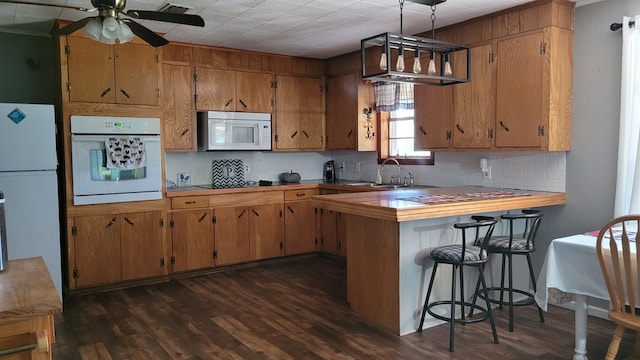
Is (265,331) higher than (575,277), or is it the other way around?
(575,277)

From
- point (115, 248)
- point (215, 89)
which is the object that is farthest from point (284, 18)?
point (115, 248)

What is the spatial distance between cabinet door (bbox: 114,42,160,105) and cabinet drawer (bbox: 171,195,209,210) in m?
0.99

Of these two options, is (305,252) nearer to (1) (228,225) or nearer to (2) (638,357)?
(1) (228,225)

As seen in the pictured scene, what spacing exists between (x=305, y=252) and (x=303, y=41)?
2424 millimetres

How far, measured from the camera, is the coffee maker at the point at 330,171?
6434 millimetres

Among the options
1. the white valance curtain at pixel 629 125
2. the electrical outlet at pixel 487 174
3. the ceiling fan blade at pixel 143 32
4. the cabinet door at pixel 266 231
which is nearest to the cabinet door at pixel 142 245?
the cabinet door at pixel 266 231

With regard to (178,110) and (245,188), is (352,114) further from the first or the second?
(178,110)

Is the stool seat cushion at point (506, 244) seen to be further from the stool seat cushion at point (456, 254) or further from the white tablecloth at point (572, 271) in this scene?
the white tablecloth at point (572, 271)

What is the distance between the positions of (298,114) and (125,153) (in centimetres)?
222

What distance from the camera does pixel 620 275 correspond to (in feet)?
8.03

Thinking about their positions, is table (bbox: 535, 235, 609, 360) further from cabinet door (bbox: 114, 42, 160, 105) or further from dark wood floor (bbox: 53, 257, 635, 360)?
cabinet door (bbox: 114, 42, 160, 105)

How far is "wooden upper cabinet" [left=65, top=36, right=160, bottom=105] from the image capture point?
4.30m

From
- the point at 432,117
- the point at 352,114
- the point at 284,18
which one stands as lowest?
the point at 432,117

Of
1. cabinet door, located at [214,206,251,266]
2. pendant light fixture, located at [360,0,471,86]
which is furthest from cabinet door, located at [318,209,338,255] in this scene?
pendant light fixture, located at [360,0,471,86]
